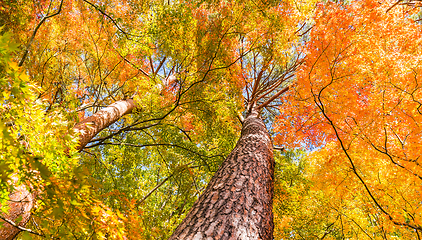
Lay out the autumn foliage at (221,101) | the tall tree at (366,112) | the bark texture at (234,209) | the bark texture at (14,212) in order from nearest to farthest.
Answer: the bark texture at (234,209) → the bark texture at (14,212) → the autumn foliage at (221,101) → the tall tree at (366,112)

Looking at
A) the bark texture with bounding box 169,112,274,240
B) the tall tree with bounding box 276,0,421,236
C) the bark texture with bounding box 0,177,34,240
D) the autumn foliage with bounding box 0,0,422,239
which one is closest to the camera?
the bark texture with bounding box 169,112,274,240

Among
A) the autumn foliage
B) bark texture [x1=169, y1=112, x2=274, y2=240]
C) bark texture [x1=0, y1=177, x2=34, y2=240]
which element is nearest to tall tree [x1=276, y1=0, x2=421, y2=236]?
the autumn foliage

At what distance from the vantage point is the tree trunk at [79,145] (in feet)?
6.87

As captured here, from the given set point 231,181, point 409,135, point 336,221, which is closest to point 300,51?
point 409,135

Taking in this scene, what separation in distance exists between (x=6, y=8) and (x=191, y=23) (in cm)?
349

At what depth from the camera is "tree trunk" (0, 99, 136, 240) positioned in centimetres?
209

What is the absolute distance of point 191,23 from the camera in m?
4.18

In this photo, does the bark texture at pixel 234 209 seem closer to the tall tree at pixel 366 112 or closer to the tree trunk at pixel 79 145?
the tree trunk at pixel 79 145

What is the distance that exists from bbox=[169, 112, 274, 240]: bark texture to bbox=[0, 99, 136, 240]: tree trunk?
1123mm

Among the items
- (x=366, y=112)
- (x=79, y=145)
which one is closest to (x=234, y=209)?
(x=79, y=145)

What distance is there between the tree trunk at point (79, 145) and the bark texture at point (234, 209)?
3.68ft

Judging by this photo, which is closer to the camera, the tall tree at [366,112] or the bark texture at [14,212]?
the bark texture at [14,212]

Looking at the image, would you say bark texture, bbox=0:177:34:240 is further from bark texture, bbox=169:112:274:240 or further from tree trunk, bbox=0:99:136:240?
bark texture, bbox=169:112:274:240

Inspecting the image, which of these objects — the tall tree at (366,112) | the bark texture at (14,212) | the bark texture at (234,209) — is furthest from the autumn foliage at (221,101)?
the bark texture at (234,209)
